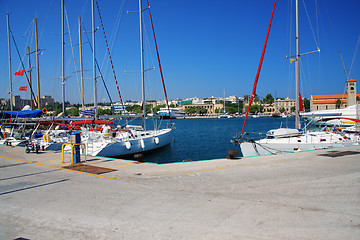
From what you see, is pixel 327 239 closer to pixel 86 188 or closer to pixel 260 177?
pixel 260 177

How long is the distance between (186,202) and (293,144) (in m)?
14.7

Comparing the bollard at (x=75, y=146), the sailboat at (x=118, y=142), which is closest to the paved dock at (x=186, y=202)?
the bollard at (x=75, y=146)

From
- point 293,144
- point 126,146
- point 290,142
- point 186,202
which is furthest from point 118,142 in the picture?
point 186,202

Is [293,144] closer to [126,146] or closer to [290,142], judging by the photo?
[290,142]

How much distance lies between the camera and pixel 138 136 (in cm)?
2288

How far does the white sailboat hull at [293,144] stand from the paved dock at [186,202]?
713 centimetres

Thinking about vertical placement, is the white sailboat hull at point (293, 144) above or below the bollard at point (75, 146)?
below

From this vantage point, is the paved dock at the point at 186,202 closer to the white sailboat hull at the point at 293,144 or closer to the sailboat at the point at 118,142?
the sailboat at the point at 118,142

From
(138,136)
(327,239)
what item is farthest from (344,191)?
(138,136)

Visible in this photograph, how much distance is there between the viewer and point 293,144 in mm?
18844

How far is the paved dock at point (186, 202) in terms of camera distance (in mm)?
5039

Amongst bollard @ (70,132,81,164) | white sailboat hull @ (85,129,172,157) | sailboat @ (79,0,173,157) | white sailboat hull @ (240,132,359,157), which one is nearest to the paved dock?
A: bollard @ (70,132,81,164)

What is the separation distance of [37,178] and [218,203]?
23.2 feet

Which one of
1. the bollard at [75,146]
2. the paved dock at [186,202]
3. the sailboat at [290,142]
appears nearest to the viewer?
the paved dock at [186,202]
